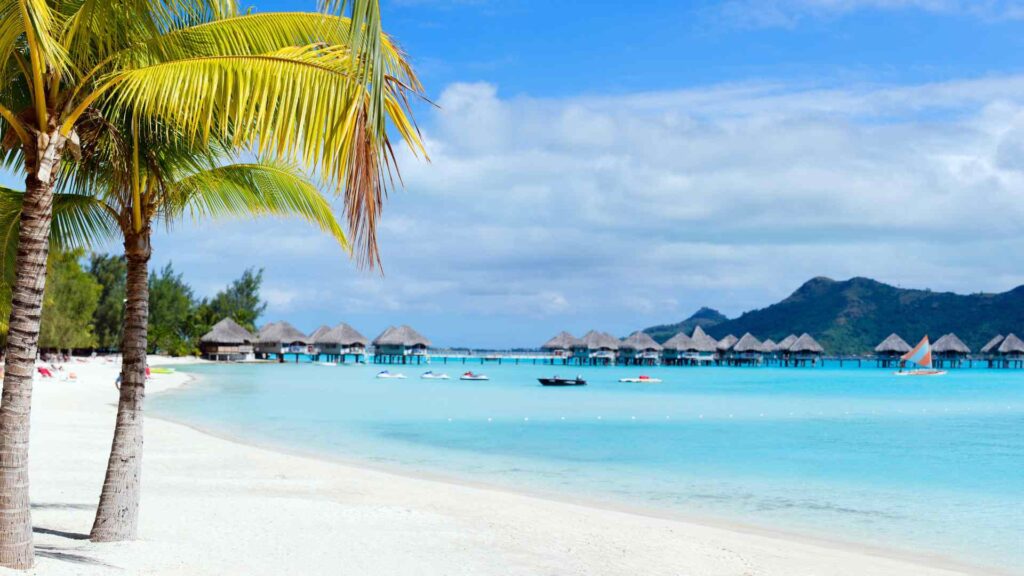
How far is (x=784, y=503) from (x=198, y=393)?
25.2 meters

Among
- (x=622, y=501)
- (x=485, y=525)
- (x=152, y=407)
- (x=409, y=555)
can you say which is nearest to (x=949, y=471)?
(x=622, y=501)

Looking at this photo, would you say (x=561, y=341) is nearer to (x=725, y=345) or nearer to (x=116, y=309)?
(x=725, y=345)

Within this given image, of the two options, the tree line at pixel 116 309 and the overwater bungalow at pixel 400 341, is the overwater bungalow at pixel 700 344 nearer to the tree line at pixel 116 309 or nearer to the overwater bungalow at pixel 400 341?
the overwater bungalow at pixel 400 341

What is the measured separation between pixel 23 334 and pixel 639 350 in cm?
7769

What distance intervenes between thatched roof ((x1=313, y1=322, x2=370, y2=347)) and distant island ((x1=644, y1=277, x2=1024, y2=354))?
3396 inches

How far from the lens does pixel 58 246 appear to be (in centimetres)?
656

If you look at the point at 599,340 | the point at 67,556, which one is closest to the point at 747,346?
the point at 599,340

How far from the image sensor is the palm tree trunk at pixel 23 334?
4.39m

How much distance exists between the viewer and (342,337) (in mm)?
74250

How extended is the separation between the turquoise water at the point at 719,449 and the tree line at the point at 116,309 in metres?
12.7

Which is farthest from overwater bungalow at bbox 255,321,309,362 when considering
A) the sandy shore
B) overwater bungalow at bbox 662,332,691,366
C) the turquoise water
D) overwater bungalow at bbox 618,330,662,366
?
the sandy shore

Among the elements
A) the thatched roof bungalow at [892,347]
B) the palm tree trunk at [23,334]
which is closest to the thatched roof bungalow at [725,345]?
the thatched roof bungalow at [892,347]

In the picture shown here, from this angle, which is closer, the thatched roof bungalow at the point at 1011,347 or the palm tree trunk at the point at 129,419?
the palm tree trunk at the point at 129,419

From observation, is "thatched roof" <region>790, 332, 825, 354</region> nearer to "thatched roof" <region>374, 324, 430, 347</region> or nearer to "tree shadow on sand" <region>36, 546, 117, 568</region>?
"thatched roof" <region>374, 324, 430, 347</region>
